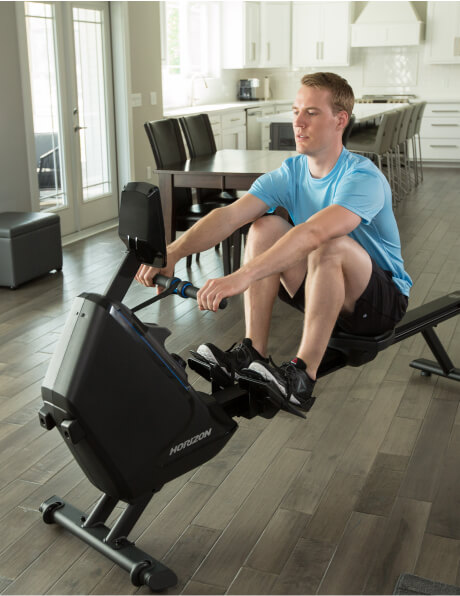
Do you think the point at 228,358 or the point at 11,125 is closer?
the point at 228,358

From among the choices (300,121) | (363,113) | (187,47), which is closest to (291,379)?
(300,121)

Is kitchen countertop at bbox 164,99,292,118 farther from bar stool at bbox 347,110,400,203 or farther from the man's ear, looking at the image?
the man's ear

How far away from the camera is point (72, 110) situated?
610 centimetres

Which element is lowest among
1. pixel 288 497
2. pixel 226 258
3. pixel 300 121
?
pixel 288 497

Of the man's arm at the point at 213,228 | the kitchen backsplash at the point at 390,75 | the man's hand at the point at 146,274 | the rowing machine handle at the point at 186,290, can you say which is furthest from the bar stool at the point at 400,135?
the rowing machine handle at the point at 186,290

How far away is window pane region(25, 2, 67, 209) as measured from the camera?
5.52 m

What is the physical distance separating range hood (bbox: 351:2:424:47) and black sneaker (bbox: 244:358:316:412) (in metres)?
8.71

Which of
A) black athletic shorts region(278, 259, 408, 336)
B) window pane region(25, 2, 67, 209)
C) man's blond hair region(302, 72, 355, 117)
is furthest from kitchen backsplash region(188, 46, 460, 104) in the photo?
black athletic shorts region(278, 259, 408, 336)

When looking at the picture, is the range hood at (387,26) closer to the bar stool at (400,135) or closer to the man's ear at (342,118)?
the bar stool at (400,135)

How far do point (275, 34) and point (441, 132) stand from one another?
274 centimetres

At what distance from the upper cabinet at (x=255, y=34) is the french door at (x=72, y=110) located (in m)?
3.46

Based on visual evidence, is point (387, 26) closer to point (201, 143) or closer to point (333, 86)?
point (201, 143)

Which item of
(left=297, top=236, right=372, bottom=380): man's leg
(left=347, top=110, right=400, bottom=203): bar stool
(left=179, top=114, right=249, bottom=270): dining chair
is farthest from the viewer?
(left=347, top=110, right=400, bottom=203): bar stool

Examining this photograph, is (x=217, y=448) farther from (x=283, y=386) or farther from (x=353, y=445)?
(x=353, y=445)
